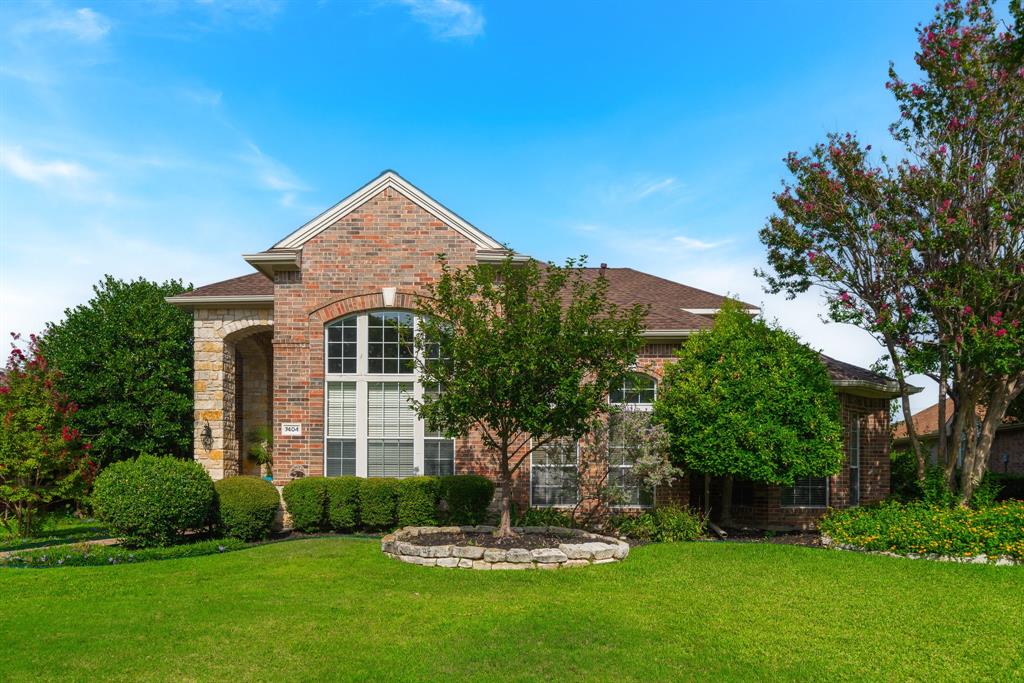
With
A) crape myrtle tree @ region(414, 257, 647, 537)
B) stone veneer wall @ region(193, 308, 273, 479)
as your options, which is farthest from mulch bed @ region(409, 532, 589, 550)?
stone veneer wall @ region(193, 308, 273, 479)

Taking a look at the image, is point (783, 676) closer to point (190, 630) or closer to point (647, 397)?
point (190, 630)

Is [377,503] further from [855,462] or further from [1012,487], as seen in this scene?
[1012,487]

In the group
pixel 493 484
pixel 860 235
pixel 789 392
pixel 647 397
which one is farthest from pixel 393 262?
pixel 860 235

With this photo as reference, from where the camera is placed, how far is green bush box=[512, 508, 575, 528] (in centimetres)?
1460

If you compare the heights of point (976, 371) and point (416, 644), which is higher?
point (976, 371)

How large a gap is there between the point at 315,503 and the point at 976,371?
41.8 feet

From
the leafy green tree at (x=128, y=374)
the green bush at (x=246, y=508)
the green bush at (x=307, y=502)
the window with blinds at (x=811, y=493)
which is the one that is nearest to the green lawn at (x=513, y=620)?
the green bush at (x=246, y=508)

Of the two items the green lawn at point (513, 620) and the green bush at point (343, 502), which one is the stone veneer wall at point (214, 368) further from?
the green lawn at point (513, 620)

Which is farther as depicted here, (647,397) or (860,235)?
(647,397)

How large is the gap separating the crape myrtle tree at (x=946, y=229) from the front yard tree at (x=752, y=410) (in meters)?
1.70

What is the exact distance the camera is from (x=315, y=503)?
47.0ft

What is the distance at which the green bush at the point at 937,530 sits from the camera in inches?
477

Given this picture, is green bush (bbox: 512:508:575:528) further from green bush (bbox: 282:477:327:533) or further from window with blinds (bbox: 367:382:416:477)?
green bush (bbox: 282:477:327:533)

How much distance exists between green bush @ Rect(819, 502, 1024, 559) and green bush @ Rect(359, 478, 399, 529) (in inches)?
306
